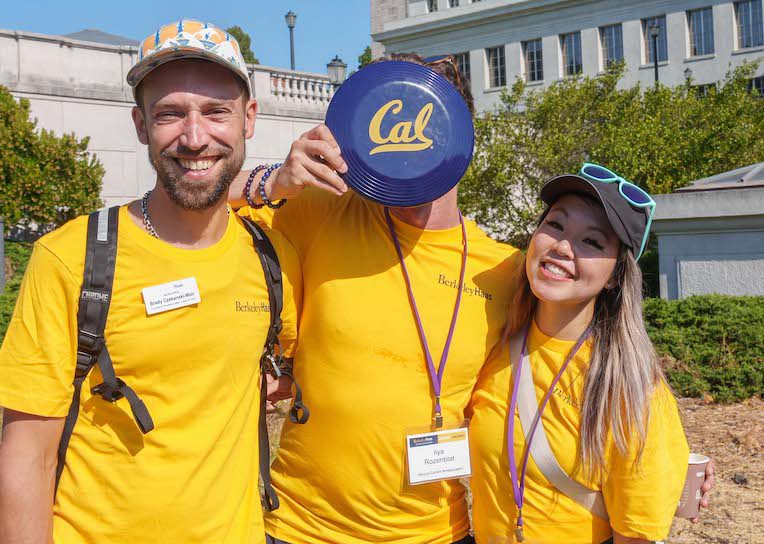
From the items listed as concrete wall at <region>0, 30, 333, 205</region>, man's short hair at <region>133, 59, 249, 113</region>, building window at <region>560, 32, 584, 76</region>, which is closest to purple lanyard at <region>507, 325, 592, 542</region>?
man's short hair at <region>133, 59, 249, 113</region>

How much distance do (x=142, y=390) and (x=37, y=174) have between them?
593 inches

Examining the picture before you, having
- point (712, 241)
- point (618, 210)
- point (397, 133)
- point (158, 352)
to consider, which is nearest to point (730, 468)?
point (712, 241)

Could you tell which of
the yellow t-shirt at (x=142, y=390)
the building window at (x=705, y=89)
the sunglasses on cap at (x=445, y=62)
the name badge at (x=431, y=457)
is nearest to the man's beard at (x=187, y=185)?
the yellow t-shirt at (x=142, y=390)

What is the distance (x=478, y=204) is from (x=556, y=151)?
6.73 feet

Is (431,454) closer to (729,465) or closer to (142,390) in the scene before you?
(142,390)

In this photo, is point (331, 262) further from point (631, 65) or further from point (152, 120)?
point (631, 65)

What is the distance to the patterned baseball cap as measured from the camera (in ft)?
8.13

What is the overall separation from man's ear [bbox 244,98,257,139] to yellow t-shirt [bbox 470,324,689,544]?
1168mm

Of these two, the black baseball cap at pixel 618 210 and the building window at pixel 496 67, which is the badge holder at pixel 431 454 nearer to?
the black baseball cap at pixel 618 210

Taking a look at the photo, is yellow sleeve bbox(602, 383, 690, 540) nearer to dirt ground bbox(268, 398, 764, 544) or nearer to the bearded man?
the bearded man

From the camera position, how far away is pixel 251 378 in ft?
8.64

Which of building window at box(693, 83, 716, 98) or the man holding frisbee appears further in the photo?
building window at box(693, 83, 716, 98)

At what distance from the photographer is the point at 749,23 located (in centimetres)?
4012

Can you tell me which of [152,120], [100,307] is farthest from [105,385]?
[152,120]
